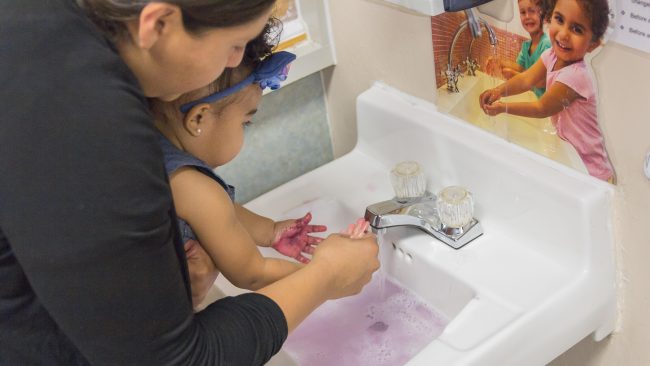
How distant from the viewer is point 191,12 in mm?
535

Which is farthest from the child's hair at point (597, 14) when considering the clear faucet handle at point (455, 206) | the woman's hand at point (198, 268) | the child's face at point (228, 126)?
the woman's hand at point (198, 268)

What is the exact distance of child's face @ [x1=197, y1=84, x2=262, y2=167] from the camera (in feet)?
2.68

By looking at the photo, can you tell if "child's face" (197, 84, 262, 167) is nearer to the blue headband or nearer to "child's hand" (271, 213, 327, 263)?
the blue headband

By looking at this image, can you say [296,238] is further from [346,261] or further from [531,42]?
[531,42]

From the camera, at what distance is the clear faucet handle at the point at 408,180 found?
0.96 metres

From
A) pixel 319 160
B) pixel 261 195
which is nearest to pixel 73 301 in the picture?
pixel 261 195

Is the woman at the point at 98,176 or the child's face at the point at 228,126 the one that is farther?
the child's face at the point at 228,126

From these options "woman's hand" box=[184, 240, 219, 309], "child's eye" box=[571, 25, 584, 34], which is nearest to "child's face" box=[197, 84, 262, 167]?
"woman's hand" box=[184, 240, 219, 309]

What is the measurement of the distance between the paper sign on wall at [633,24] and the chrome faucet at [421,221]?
32 centimetres

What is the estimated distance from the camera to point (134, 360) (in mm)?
583

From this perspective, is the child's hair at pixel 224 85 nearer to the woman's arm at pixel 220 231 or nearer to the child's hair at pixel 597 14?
the woman's arm at pixel 220 231

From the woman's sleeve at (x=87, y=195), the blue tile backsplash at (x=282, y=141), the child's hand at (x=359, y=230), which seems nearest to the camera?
the woman's sleeve at (x=87, y=195)

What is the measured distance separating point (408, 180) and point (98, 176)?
527mm

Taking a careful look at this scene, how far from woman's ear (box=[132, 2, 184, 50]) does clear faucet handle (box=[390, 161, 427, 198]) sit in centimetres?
48
